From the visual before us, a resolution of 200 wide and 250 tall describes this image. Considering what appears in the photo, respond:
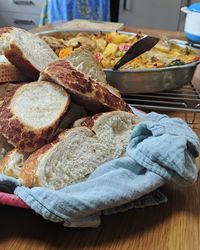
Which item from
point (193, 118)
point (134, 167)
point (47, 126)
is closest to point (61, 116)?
point (47, 126)

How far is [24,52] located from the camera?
77 centimetres

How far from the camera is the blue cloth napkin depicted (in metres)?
0.50

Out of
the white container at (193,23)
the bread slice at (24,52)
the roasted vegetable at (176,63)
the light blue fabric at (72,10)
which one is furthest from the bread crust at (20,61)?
the light blue fabric at (72,10)

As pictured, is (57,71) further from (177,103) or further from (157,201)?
(177,103)

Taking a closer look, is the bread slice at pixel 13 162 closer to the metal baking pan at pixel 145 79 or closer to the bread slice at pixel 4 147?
the bread slice at pixel 4 147

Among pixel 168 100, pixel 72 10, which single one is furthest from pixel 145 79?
pixel 72 10

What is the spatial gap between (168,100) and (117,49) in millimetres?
270

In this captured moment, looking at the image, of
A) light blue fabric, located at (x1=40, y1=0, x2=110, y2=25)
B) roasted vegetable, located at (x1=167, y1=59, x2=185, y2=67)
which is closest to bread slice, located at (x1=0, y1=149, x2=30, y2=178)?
roasted vegetable, located at (x1=167, y1=59, x2=185, y2=67)

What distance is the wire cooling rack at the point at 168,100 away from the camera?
93cm

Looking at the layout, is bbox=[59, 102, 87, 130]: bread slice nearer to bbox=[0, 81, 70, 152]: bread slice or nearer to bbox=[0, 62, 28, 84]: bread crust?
bbox=[0, 81, 70, 152]: bread slice

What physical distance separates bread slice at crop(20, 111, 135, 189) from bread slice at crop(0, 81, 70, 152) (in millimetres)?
25

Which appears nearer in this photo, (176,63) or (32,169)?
(32,169)

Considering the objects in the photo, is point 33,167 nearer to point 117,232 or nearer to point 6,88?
point 117,232

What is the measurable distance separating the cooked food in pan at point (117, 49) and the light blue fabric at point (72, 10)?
1172 millimetres
